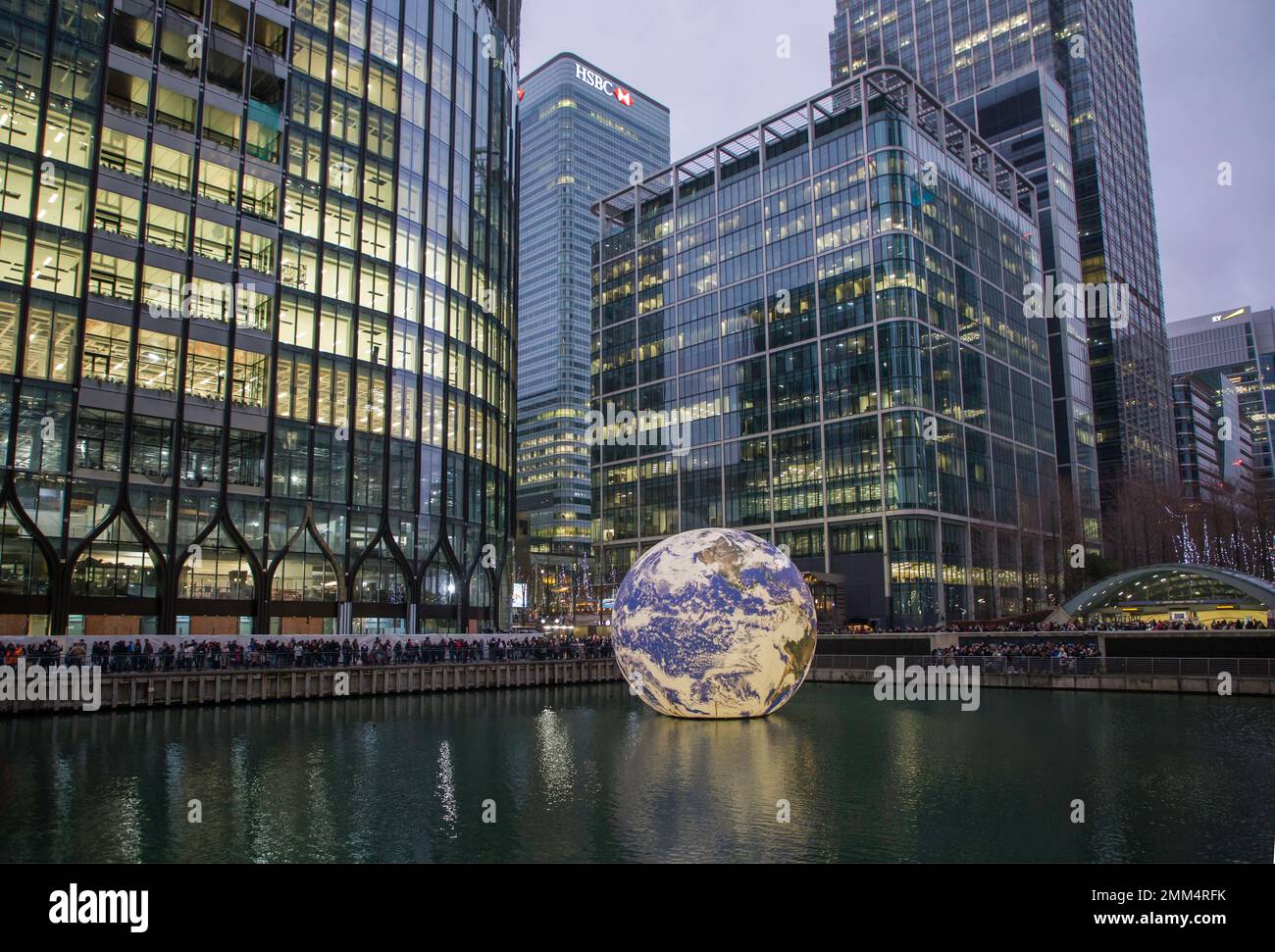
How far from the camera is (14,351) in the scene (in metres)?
40.9

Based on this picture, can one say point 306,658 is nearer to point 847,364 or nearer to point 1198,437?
point 847,364

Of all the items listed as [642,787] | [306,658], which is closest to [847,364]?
[306,658]

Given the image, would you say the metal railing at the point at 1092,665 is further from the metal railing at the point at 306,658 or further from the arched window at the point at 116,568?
the arched window at the point at 116,568

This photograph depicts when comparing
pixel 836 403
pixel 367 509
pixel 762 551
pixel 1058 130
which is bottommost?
pixel 762 551

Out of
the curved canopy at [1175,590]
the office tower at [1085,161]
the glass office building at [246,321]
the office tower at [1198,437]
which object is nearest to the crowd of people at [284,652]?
the glass office building at [246,321]

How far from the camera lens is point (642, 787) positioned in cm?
1580

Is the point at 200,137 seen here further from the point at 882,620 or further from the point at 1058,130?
the point at 1058,130

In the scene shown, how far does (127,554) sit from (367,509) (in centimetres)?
1354

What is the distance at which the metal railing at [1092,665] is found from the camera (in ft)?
112

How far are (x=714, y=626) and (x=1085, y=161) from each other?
151122 mm

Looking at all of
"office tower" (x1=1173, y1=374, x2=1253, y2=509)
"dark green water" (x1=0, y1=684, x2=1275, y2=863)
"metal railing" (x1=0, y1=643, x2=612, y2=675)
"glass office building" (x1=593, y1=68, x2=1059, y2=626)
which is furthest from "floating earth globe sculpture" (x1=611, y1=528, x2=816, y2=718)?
"office tower" (x1=1173, y1=374, x2=1253, y2=509)

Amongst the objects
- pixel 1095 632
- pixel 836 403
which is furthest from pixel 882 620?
pixel 1095 632

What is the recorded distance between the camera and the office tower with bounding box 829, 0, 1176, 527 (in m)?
129

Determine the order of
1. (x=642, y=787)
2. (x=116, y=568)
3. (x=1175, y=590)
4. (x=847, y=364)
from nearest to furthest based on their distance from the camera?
(x=642, y=787)
(x=116, y=568)
(x=1175, y=590)
(x=847, y=364)
